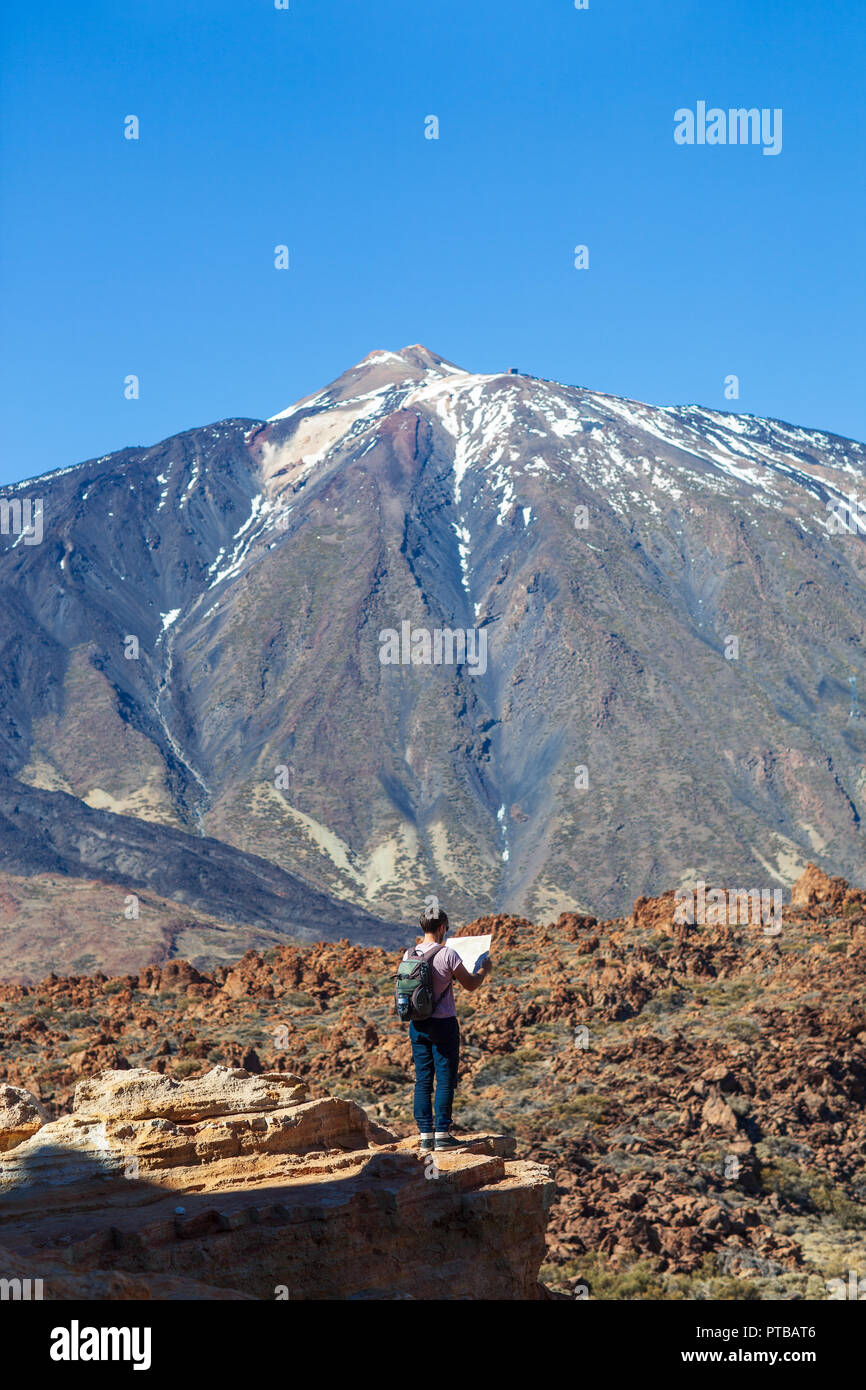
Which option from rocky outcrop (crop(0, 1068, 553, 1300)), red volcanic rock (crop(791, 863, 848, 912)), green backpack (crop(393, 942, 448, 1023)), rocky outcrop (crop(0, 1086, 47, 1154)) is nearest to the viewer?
rocky outcrop (crop(0, 1068, 553, 1300))

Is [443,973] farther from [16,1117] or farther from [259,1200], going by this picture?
[16,1117]

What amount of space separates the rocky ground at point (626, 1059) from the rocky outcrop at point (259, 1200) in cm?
437

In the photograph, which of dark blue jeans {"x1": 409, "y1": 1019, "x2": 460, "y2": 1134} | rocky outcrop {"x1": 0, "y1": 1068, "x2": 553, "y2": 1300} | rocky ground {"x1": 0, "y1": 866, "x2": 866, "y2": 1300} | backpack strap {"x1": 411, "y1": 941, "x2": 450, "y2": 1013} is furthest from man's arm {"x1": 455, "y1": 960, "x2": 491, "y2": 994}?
rocky ground {"x1": 0, "y1": 866, "x2": 866, "y2": 1300}

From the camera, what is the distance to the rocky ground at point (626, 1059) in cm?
1794

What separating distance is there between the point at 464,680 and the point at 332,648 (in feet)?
42.5

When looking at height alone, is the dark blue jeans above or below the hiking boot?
above

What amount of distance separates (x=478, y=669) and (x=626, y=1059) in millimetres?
123664

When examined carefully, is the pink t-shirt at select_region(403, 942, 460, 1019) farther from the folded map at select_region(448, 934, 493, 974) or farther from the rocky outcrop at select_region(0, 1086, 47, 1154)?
the rocky outcrop at select_region(0, 1086, 47, 1154)

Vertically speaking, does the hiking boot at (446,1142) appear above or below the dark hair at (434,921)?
below

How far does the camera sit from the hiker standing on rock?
34.3 feet

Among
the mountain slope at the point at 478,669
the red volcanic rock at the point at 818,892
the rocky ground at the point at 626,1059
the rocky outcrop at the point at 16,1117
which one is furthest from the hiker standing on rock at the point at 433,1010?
the mountain slope at the point at 478,669

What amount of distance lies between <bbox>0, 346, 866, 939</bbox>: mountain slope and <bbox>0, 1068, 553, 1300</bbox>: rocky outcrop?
96959mm

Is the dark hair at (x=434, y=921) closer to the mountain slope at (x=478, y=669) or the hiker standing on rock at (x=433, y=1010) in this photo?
the hiker standing on rock at (x=433, y=1010)
